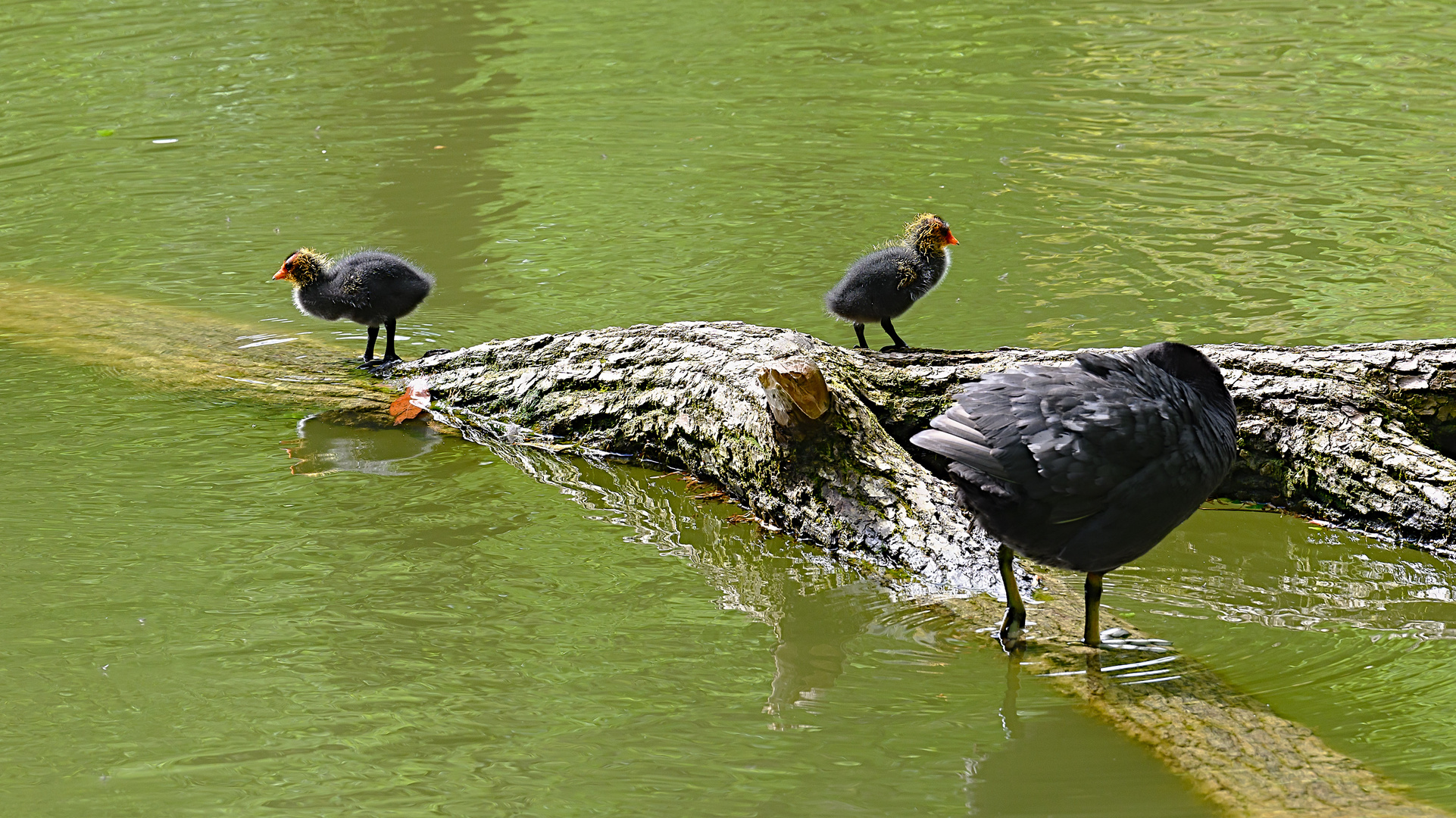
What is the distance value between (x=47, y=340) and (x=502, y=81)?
27.9ft

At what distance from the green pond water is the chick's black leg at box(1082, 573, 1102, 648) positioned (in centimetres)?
33

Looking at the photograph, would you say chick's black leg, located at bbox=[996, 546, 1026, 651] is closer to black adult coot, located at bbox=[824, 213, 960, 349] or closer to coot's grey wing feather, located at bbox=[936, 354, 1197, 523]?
coot's grey wing feather, located at bbox=[936, 354, 1197, 523]

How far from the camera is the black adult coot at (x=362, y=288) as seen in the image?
288 inches

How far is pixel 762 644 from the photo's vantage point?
495cm

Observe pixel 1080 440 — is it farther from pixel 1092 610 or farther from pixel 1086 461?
pixel 1092 610

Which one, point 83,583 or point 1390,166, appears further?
point 1390,166

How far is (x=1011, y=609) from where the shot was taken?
467 cm

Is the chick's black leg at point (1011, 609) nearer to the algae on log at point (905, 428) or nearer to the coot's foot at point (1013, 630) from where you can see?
the coot's foot at point (1013, 630)

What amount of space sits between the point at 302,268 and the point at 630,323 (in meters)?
2.13

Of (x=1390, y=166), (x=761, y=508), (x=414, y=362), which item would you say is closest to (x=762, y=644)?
(x=761, y=508)

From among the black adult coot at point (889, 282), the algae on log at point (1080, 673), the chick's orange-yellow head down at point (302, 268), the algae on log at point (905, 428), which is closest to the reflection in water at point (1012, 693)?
the algae on log at point (1080, 673)

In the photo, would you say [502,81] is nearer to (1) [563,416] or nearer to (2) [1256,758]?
(1) [563,416]

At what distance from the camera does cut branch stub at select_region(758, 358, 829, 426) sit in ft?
17.5

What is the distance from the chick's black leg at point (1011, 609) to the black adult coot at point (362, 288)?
13.6 feet
